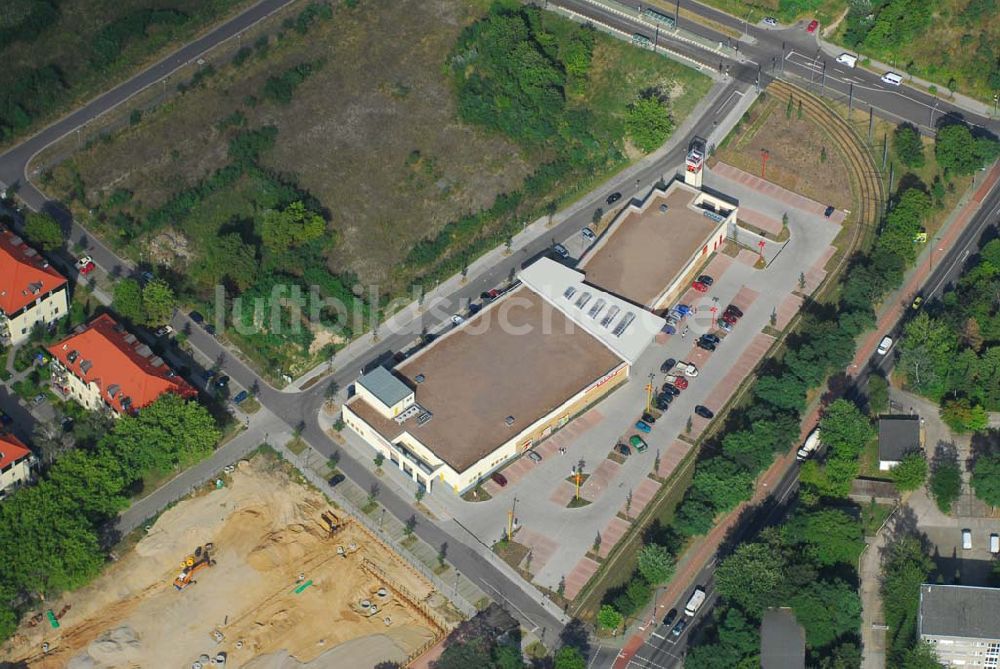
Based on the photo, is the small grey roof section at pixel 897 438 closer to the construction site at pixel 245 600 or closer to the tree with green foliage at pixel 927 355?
the tree with green foliage at pixel 927 355

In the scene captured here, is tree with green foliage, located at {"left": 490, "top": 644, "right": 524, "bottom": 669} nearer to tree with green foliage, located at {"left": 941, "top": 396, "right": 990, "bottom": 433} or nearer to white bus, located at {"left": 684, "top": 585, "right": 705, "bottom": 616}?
white bus, located at {"left": 684, "top": 585, "right": 705, "bottom": 616}

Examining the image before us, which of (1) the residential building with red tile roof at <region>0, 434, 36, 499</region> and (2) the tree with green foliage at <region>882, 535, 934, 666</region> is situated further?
(1) the residential building with red tile roof at <region>0, 434, 36, 499</region>

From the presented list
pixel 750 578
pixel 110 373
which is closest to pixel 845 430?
pixel 750 578

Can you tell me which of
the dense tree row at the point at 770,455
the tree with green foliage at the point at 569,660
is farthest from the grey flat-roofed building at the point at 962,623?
the tree with green foliage at the point at 569,660

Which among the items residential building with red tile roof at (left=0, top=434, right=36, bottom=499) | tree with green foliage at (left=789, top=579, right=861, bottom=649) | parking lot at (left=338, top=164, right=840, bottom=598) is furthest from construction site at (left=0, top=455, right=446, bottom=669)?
tree with green foliage at (left=789, top=579, right=861, bottom=649)

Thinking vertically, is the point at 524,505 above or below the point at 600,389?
below

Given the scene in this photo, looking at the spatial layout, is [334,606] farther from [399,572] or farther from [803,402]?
[803,402]

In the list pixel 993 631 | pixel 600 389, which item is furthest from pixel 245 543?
pixel 993 631
